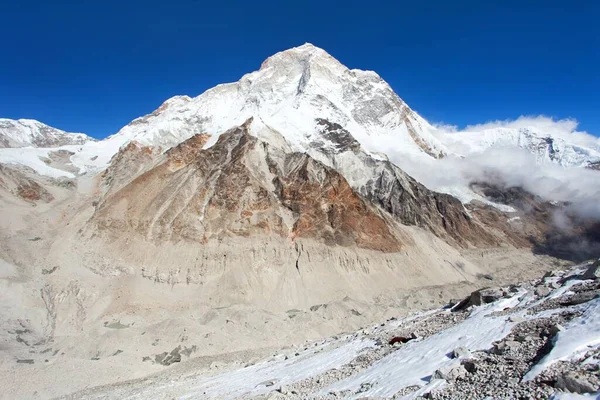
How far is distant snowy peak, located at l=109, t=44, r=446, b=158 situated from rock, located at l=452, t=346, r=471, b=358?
90.4 m

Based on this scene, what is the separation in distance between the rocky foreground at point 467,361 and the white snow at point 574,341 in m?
0.03

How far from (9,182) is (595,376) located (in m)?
89.1

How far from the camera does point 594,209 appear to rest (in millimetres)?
156000

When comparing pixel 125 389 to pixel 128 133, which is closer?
pixel 125 389

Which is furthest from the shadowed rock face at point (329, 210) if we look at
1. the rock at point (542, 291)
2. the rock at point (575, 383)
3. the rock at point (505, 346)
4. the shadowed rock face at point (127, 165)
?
the rock at point (575, 383)

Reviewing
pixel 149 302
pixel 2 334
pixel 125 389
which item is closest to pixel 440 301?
pixel 149 302

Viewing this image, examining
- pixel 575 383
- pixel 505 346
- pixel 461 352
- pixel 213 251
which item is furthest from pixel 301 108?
pixel 575 383

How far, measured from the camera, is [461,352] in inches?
630

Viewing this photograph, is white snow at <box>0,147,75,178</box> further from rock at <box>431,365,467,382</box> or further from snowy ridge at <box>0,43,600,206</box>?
rock at <box>431,365,467,382</box>

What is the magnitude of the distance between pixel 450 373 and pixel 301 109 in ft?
423

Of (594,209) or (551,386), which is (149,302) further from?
(594,209)

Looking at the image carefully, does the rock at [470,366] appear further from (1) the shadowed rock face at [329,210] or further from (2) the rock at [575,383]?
(1) the shadowed rock face at [329,210]

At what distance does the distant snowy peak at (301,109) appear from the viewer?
122188 millimetres

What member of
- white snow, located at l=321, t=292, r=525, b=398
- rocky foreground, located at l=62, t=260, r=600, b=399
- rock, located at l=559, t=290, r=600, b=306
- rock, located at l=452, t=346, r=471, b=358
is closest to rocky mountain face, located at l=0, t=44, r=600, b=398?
white snow, located at l=321, t=292, r=525, b=398
